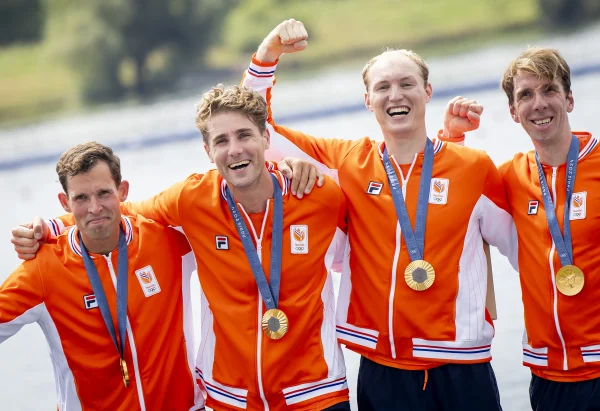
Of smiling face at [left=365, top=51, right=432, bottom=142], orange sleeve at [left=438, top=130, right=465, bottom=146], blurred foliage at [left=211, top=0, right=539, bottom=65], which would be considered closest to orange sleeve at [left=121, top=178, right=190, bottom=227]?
smiling face at [left=365, top=51, right=432, bottom=142]

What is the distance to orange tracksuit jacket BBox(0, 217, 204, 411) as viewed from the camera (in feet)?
8.84

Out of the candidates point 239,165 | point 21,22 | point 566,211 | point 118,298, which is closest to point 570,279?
point 566,211

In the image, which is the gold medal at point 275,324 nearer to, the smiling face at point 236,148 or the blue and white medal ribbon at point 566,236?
the smiling face at point 236,148

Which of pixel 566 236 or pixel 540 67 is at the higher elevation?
pixel 540 67

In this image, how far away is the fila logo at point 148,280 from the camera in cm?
273

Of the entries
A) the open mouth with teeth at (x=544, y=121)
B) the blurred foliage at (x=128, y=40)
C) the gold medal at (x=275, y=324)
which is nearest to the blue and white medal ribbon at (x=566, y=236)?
the open mouth with teeth at (x=544, y=121)

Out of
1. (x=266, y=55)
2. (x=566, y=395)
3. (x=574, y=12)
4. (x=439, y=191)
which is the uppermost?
(x=574, y=12)

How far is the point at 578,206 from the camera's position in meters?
2.74

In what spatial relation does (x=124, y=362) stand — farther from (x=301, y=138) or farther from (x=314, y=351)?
(x=301, y=138)

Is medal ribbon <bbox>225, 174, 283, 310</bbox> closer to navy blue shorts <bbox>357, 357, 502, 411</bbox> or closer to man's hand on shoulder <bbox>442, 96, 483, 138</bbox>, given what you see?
navy blue shorts <bbox>357, 357, 502, 411</bbox>

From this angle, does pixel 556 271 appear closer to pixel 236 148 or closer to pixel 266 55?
pixel 236 148

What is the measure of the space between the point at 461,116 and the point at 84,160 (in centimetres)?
133

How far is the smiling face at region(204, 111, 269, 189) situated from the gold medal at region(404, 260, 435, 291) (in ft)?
1.83

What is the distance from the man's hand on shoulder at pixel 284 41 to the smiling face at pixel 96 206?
28.1 inches
